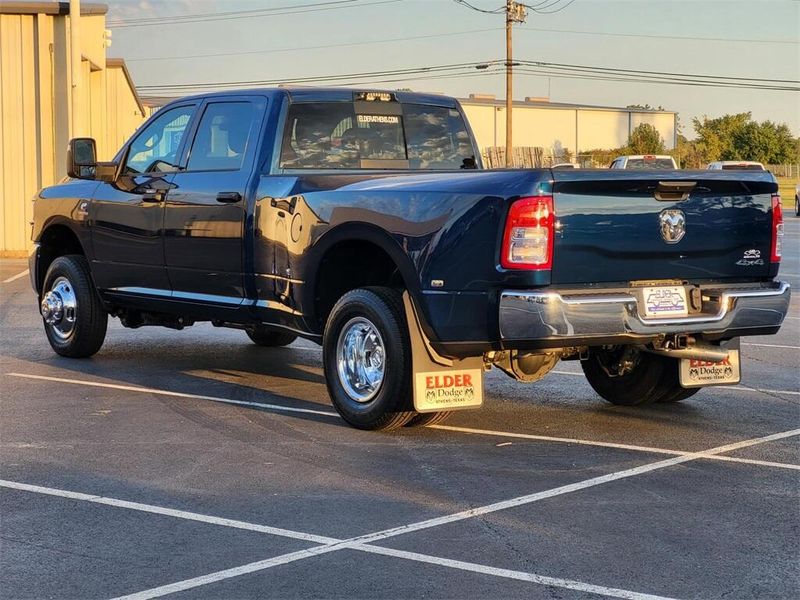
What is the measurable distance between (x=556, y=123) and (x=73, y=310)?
305ft

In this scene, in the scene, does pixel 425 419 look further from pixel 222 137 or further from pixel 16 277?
pixel 16 277

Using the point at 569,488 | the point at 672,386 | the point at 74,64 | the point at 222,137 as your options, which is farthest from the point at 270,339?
the point at 74,64

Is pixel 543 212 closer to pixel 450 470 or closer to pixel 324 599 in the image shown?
pixel 450 470

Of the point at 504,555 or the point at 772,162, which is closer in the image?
the point at 504,555

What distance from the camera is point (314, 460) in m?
6.82

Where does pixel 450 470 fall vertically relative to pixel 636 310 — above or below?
below

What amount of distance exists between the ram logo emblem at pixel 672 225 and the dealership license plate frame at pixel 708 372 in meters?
1.24

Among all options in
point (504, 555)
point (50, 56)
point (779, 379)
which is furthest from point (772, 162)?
point (504, 555)

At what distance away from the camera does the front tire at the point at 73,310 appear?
33.9 feet

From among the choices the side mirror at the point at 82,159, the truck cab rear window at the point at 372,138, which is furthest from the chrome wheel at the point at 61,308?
the truck cab rear window at the point at 372,138

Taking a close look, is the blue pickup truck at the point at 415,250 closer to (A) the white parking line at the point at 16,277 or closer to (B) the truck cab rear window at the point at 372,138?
(B) the truck cab rear window at the point at 372,138

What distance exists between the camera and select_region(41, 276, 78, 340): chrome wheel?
10.5 meters

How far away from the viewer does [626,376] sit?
8.61 metres

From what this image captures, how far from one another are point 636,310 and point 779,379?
3286 mm
